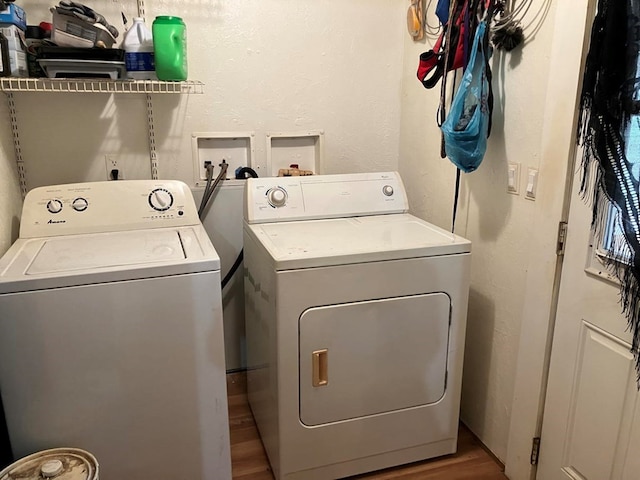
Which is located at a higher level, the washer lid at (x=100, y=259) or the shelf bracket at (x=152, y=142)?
the shelf bracket at (x=152, y=142)

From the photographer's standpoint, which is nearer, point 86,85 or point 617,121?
point 617,121

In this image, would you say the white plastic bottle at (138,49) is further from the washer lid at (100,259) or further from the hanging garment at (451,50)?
the hanging garment at (451,50)

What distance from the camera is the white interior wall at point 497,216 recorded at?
5.66 ft

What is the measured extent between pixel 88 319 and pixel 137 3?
1402 mm

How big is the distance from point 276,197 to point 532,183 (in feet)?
3.20

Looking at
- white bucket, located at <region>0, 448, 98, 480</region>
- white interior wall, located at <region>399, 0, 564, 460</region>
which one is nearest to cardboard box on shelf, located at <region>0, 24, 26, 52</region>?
white bucket, located at <region>0, 448, 98, 480</region>

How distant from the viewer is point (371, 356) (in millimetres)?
1833

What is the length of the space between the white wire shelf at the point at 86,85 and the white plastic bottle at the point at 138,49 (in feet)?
0.18

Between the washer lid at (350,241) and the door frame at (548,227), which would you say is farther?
the washer lid at (350,241)

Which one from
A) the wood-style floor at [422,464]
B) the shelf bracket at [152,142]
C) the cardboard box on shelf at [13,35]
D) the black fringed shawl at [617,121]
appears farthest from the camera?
the shelf bracket at [152,142]

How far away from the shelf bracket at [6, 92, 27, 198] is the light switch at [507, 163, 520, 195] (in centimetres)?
196

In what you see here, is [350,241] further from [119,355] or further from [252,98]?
[252,98]

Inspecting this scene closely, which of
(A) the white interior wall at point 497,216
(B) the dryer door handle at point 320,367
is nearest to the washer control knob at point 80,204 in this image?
(B) the dryer door handle at point 320,367

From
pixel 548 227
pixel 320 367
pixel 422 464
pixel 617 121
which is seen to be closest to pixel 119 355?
pixel 320 367
